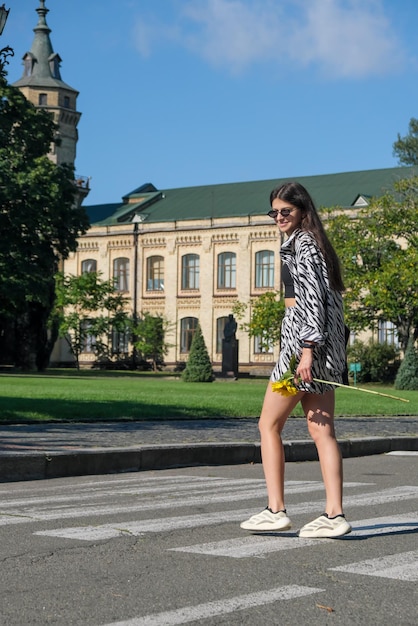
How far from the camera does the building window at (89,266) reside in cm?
8888

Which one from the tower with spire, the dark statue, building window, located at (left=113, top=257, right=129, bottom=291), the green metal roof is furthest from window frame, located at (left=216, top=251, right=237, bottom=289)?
the tower with spire

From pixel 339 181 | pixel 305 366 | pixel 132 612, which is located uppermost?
pixel 339 181

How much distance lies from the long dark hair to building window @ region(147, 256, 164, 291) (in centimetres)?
7828

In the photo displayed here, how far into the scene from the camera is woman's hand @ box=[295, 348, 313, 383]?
23.8ft

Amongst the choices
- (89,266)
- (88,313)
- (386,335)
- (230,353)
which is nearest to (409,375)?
(230,353)

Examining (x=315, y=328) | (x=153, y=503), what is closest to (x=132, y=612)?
(x=315, y=328)

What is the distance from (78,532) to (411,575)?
238 centimetres

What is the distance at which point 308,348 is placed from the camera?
7324 mm

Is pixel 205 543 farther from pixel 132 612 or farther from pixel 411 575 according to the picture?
pixel 132 612

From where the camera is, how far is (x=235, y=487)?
1097 cm

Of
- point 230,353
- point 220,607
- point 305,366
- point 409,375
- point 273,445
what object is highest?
point 230,353

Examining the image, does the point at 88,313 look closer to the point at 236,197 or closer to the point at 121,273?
the point at 121,273

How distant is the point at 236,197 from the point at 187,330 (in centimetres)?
1032

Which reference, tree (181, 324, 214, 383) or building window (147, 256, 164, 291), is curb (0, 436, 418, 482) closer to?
tree (181, 324, 214, 383)
